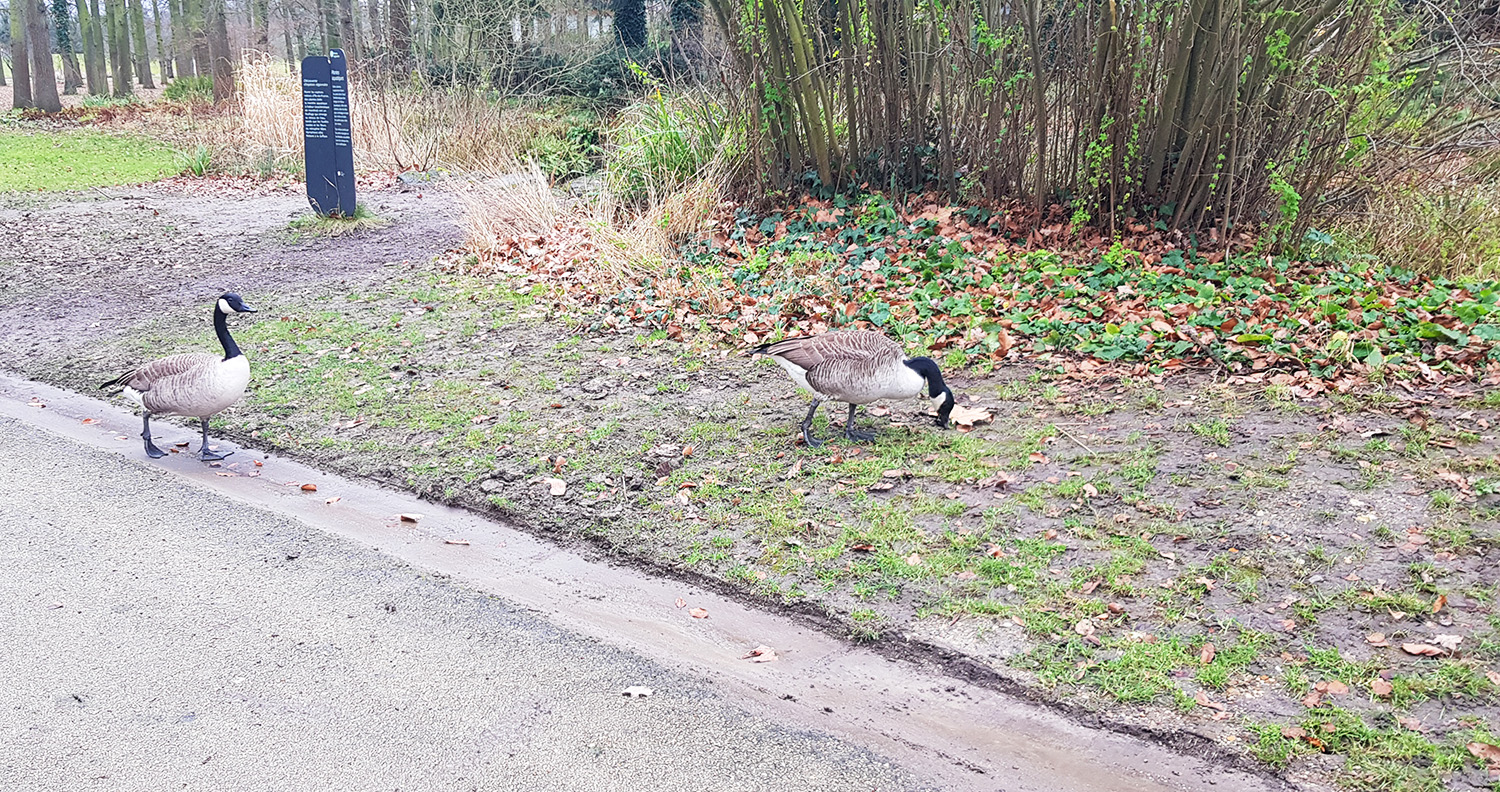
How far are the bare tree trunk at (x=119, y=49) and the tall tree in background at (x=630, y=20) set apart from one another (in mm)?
21160

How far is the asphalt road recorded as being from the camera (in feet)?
11.2

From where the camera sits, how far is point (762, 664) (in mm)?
4098

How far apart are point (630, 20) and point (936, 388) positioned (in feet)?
65.5

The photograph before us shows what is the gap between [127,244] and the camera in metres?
12.9

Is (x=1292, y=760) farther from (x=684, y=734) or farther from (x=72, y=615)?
(x=72, y=615)

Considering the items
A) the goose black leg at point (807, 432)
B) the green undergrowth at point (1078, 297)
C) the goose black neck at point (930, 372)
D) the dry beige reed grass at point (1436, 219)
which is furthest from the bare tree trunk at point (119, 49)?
the dry beige reed grass at point (1436, 219)

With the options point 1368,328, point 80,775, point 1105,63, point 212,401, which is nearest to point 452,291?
point 212,401

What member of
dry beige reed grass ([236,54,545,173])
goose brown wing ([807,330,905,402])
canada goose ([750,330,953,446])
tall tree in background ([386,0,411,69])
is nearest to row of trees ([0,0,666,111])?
tall tree in background ([386,0,411,69])

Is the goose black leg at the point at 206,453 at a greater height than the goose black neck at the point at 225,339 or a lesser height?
lesser

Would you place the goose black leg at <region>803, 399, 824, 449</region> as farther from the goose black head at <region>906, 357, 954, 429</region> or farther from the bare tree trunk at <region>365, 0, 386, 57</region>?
the bare tree trunk at <region>365, 0, 386, 57</region>

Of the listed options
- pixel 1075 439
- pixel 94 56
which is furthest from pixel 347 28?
pixel 1075 439

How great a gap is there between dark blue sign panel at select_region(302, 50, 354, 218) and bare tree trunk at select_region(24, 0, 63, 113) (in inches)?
862

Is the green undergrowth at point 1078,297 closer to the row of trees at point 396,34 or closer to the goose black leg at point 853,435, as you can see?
the goose black leg at point 853,435

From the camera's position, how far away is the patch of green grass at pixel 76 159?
60.8 ft
